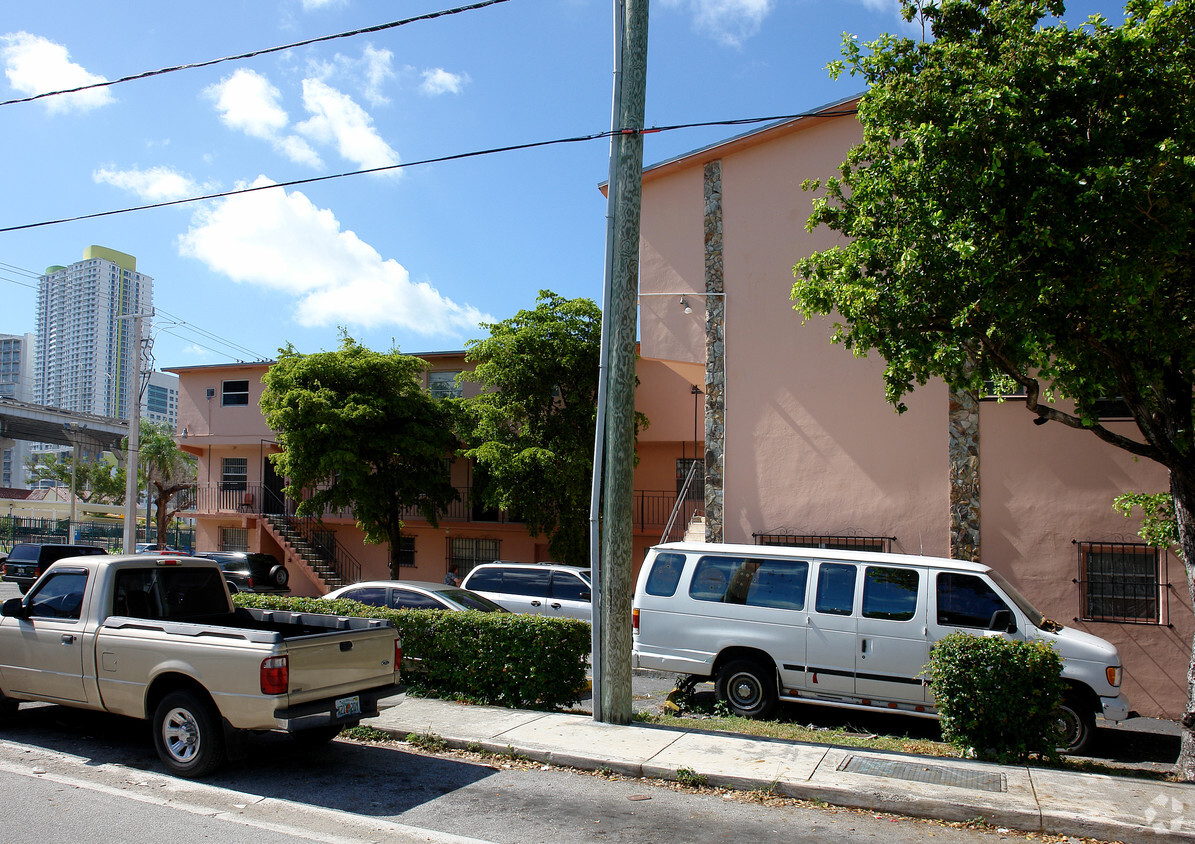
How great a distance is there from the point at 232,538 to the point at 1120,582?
2569 cm

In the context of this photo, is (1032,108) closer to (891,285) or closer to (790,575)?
(891,285)

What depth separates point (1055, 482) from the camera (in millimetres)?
13422

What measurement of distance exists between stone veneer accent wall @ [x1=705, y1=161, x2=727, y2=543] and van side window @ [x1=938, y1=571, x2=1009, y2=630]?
233 inches

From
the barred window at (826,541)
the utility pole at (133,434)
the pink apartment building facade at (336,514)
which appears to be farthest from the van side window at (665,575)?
the utility pole at (133,434)

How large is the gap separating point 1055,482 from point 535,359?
36.5 ft

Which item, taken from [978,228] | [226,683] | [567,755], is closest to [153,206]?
[226,683]

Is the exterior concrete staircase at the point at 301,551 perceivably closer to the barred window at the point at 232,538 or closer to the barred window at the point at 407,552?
the barred window at the point at 407,552

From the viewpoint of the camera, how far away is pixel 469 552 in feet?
81.1

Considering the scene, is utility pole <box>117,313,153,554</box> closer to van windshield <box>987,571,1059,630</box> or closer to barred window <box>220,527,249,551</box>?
barred window <box>220,527,249,551</box>

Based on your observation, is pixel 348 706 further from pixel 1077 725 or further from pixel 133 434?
pixel 133 434

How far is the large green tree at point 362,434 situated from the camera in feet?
67.6

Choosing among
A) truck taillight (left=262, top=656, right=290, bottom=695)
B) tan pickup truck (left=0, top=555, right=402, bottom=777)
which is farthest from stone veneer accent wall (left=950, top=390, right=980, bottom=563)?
truck taillight (left=262, top=656, right=290, bottom=695)

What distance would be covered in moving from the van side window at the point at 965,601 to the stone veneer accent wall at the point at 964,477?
4665 millimetres

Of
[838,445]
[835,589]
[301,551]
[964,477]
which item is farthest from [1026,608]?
[301,551]
